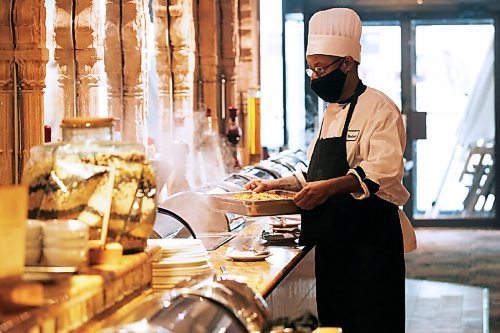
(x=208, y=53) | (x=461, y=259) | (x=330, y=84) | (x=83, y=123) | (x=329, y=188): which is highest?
(x=208, y=53)

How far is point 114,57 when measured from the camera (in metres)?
6.70

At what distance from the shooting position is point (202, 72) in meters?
9.33

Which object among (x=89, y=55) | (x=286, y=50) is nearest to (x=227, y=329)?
(x=89, y=55)

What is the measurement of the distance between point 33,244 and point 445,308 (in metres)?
7.56

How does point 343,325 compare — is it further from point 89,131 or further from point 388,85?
point 388,85

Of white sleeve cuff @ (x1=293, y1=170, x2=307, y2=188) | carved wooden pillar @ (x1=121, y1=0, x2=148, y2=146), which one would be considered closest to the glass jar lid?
white sleeve cuff @ (x1=293, y1=170, x2=307, y2=188)

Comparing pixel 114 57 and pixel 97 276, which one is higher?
pixel 114 57

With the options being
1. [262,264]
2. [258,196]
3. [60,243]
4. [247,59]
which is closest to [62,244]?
[60,243]

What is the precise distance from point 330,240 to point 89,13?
71.4 inches

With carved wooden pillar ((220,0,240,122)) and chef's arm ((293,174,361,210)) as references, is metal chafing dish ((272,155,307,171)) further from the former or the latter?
chef's arm ((293,174,361,210))

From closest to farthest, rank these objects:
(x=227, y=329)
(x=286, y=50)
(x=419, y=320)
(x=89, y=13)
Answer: (x=227, y=329) < (x=89, y=13) < (x=419, y=320) < (x=286, y=50)

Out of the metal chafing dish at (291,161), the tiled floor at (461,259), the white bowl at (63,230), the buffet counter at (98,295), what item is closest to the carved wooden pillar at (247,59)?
the metal chafing dish at (291,161)

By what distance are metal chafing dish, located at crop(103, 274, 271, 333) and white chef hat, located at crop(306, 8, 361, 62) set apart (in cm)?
229

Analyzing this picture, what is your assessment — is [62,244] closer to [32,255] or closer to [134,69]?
[32,255]
